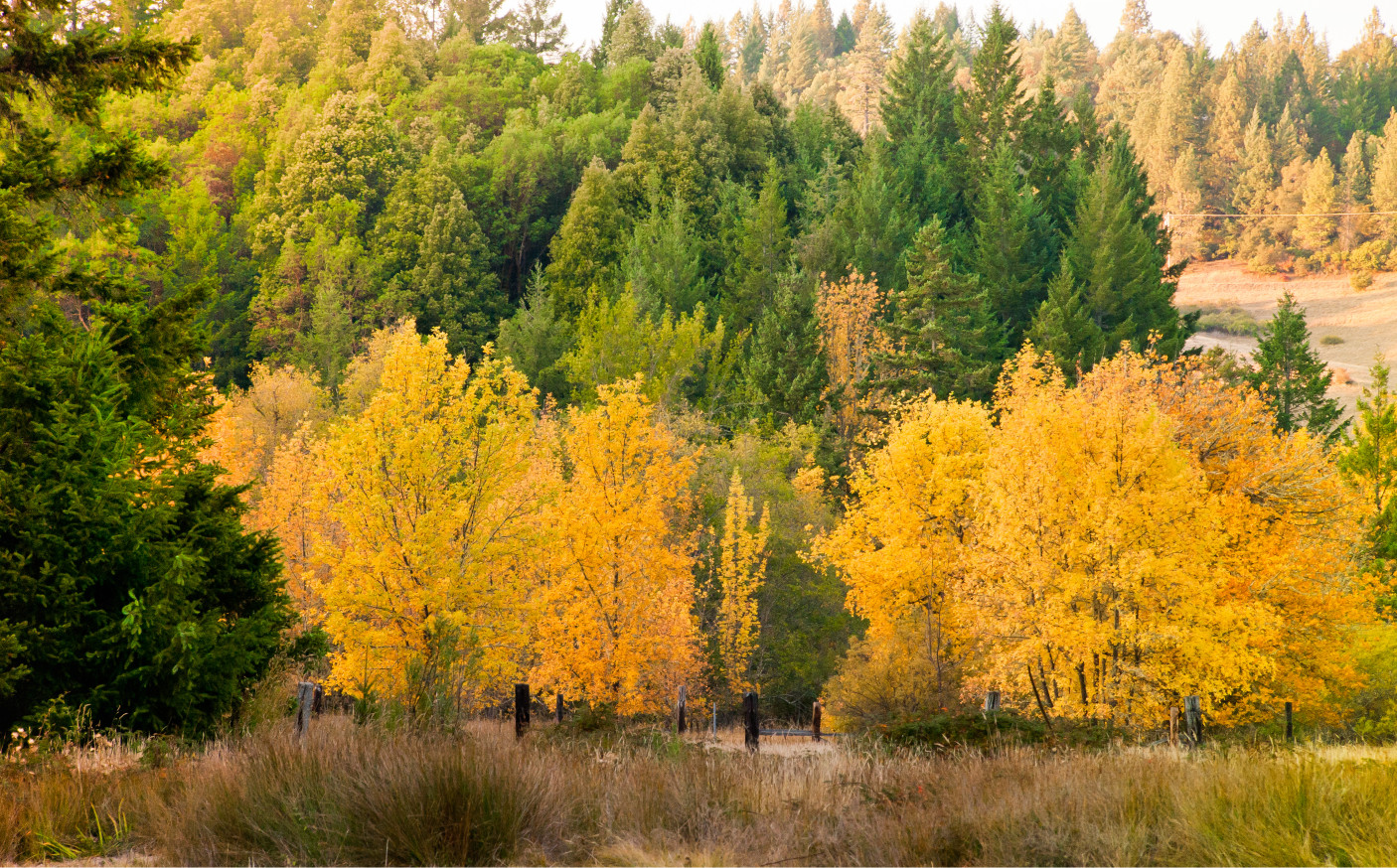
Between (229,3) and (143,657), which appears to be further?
(229,3)

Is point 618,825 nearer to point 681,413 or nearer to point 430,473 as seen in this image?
point 430,473

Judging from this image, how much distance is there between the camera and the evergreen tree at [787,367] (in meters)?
52.1

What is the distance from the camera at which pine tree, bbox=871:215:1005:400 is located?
47.1 meters

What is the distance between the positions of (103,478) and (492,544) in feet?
41.5

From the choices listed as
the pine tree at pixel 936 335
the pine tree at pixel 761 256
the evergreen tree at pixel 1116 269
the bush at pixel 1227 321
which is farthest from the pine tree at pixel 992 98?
the bush at pixel 1227 321

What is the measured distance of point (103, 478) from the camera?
10.7m

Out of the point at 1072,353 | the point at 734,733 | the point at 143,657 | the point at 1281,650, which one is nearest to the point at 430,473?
the point at 734,733

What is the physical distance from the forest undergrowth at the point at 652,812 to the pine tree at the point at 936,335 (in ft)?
121

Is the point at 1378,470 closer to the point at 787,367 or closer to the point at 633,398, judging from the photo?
the point at 787,367

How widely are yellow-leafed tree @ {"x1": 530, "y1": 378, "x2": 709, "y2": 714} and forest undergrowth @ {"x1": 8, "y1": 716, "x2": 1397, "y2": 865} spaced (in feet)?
59.4

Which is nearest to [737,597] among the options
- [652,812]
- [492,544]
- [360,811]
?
[492,544]

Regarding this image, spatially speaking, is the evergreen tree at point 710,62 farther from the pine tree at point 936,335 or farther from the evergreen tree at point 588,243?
the pine tree at point 936,335

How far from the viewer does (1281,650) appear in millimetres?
24656

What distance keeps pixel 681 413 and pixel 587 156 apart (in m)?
31.4
